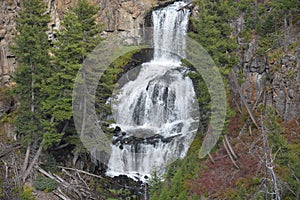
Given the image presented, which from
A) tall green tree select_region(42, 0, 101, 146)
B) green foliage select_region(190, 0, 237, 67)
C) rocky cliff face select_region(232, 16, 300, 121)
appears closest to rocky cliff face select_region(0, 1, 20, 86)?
tall green tree select_region(42, 0, 101, 146)

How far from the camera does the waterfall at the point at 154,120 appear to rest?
67.7ft

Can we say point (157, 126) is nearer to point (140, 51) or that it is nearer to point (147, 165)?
point (147, 165)

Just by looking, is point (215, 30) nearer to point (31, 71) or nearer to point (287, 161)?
point (287, 161)

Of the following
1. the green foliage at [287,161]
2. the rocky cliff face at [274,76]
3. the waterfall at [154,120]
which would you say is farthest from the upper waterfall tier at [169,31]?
the green foliage at [287,161]

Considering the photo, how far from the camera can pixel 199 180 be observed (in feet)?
57.3

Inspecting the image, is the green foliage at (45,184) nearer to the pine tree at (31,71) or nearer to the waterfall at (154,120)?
the pine tree at (31,71)

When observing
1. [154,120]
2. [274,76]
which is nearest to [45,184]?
[154,120]

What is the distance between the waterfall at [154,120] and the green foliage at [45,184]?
377 cm

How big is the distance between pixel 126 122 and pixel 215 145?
638 centimetres

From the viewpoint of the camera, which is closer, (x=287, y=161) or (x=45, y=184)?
(x=287, y=161)

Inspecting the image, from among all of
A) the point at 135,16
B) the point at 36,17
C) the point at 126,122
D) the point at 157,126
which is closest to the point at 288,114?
the point at 157,126

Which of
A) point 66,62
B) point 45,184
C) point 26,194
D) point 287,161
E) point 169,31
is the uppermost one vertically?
point 169,31

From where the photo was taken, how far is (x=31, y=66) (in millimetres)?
18078

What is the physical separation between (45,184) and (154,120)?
7.63 m
